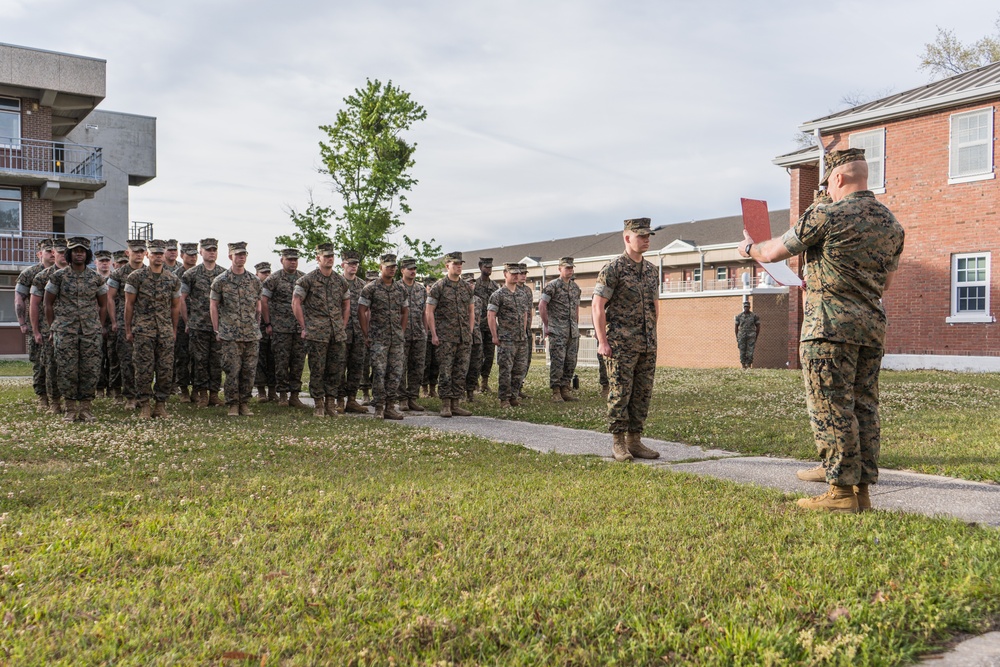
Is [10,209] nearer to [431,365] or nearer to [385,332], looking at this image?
[431,365]

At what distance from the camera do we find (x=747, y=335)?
2811 cm

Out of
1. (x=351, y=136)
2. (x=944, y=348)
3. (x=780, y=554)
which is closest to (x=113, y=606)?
(x=780, y=554)

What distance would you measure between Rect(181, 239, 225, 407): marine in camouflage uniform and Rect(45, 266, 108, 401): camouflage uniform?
93.5 inches

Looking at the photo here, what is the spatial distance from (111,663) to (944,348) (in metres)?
25.1

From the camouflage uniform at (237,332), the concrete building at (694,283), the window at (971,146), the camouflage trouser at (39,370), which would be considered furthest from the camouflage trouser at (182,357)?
the window at (971,146)

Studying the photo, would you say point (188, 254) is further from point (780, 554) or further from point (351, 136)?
point (351, 136)

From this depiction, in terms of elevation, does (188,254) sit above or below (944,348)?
above

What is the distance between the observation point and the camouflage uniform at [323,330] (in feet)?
38.5

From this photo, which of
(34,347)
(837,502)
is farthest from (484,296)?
(837,502)

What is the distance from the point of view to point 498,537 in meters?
4.55

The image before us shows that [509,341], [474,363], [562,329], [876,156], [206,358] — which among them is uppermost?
[876,156]

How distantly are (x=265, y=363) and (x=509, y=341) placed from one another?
4.50 m

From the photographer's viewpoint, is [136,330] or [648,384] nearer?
[648,384]

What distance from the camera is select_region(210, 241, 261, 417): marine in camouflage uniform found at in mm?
11648
